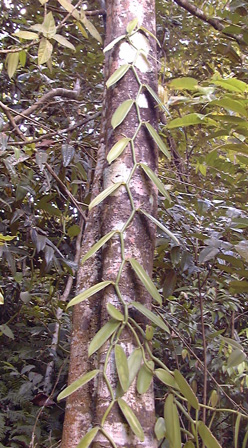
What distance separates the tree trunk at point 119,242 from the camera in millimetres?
398

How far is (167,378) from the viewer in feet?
1.43

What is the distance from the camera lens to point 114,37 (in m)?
0.61

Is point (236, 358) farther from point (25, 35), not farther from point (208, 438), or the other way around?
point (25, 35)

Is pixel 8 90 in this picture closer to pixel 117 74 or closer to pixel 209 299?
pixel 209 299

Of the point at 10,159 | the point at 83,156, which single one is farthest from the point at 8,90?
the point at 10,159

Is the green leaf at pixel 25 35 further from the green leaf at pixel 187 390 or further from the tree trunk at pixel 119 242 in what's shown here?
the green leaf at pixel 187 390

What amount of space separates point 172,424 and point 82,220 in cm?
93

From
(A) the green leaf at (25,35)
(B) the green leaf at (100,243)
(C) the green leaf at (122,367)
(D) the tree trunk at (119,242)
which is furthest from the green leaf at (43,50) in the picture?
(C) the green leaf at (122,367)

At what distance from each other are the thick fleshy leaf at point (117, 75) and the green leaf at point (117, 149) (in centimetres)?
8

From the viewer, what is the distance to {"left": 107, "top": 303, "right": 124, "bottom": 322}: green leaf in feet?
1.34

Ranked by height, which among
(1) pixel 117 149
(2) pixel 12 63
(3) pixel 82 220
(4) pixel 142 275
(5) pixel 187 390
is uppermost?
(2) pixel 12 63

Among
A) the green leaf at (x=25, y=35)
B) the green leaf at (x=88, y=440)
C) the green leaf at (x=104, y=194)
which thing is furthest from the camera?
Result: the green leaf at (x=25, y=35)

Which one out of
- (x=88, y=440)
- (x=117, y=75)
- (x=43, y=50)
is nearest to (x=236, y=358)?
(x=88, y=440)

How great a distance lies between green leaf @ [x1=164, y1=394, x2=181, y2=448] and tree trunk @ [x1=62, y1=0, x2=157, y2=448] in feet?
0.06
